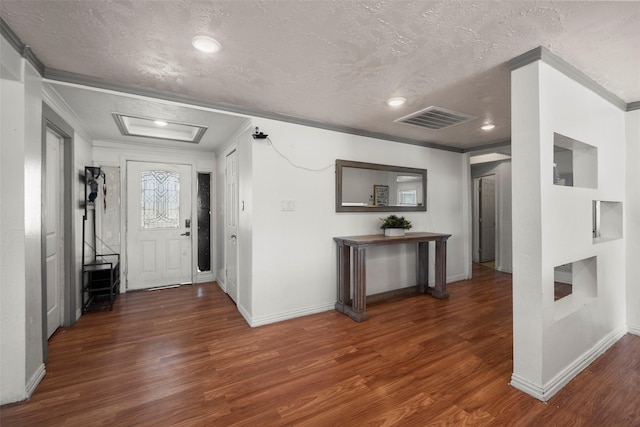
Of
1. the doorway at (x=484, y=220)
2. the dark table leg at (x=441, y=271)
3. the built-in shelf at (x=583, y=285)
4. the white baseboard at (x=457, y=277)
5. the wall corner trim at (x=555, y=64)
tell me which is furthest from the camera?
the doorway at (x=484, y=220)

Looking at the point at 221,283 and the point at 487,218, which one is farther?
the point at 487,218

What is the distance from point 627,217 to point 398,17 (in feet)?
9.95

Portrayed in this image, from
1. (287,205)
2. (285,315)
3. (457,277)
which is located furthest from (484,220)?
(285,315)

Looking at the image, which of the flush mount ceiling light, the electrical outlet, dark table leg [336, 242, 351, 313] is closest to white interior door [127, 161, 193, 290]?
the flush mount ceiling light

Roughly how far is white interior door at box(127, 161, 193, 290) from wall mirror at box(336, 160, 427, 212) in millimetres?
2614

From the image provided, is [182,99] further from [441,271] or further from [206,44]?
[441,271]

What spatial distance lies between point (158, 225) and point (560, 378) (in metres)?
4.92

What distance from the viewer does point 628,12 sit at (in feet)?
4.80

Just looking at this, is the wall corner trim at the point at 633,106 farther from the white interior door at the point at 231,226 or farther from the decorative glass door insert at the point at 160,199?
the decorative glass door insert at the point at 160,199

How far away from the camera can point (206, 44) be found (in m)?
1.74

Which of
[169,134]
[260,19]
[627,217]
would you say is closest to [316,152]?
[260,19]

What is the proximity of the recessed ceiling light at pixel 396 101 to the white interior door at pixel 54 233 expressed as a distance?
10.5 ft

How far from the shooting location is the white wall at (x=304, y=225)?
119 inches

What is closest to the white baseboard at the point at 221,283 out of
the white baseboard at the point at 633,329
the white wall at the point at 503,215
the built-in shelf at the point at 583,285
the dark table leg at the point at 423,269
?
the dark table leg at the point at 423,269
